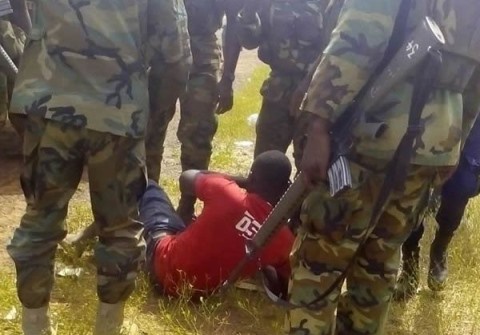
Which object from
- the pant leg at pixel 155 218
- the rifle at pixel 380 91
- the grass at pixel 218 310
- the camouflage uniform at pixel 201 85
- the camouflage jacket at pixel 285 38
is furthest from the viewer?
the camouflage uniform at pixel 201 85

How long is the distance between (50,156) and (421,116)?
1152 mm

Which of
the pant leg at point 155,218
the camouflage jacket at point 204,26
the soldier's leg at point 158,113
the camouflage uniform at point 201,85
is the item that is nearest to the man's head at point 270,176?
the soldier's leg at point 158,113

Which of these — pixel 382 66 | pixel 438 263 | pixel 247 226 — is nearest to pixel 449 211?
pixel 438 263

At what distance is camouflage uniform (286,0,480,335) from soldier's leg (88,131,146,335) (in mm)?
553

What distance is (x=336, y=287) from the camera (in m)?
2.47

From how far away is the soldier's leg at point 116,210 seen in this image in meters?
2.42

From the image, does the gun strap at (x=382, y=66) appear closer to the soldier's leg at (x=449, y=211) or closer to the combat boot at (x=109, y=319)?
the combat boot at (x=109, y=319)

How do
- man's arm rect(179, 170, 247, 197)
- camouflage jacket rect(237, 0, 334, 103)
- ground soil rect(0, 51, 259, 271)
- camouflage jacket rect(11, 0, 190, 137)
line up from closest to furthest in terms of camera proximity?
camouflage jacket rect(11, 0, 190, 137) → man's arm rect(179, 170, 247, 197) → ground soil rect(0, 51, 259, 271) → camouflage jacket rect(237, 0, 334, 103)

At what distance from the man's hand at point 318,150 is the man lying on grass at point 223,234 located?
0.88 m

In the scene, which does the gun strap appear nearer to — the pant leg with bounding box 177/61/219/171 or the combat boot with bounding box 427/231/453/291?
the combat boot with bounding box 427/231/453/291

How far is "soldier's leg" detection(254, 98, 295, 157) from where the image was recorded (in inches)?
169

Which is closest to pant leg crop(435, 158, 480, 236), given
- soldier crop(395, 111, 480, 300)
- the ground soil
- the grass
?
soldier crop(395, 111, 480, 300)

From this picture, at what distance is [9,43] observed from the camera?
13.0ft

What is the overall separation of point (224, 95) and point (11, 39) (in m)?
1.21
